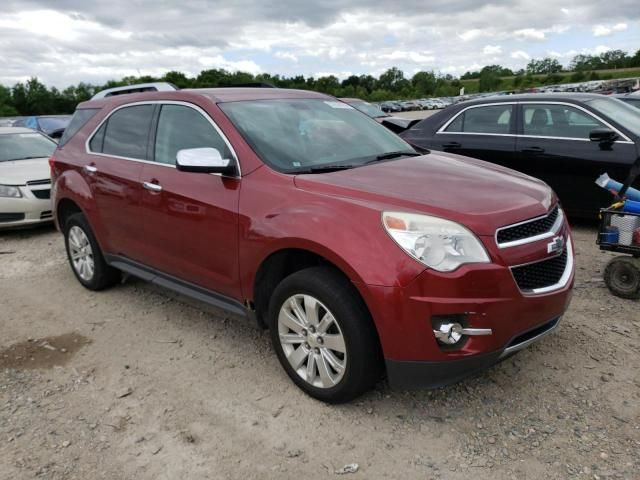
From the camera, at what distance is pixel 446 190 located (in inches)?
116

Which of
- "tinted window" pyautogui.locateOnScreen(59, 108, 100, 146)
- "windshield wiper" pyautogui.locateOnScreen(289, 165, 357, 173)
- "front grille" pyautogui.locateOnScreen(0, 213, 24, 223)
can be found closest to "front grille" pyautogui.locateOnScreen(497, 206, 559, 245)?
"windshield wiper" pyautogui.locateOnScreen(289, 165, 357, 173)

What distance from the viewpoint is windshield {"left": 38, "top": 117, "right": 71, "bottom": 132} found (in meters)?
15.0

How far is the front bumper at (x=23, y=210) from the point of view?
7.19 meters

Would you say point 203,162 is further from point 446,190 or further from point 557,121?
point 557,121

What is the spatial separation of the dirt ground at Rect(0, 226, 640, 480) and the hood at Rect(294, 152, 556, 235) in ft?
3.55

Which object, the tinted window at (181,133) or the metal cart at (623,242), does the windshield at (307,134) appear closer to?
the tinted window at (181,133)

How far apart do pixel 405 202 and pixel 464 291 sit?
546 mm

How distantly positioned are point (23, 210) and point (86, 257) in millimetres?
2912

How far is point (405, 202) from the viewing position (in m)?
2.76

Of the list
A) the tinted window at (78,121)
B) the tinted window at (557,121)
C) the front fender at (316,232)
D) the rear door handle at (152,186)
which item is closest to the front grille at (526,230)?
Answer: the front fender at (316,232)

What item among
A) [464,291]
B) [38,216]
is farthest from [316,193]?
[38,216]

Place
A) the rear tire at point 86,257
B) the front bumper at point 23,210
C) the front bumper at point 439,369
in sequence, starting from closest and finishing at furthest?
1. the front bumper at point 439,369
2. the rear tire at point 86,257
3. the front bumper at point 23,210

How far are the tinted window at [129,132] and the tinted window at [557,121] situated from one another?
4630 mm

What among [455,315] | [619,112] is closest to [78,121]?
[455,315]
